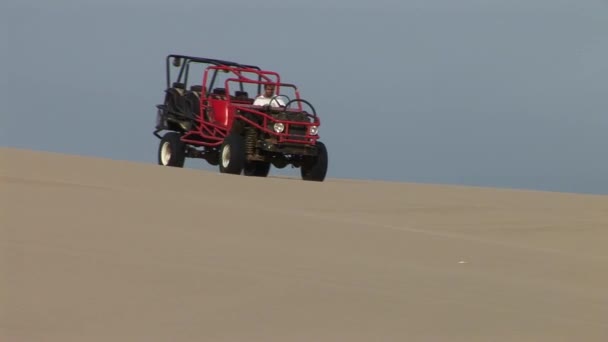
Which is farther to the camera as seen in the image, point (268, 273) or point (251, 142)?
point (251, 142)

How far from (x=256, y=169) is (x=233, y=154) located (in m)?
1.58

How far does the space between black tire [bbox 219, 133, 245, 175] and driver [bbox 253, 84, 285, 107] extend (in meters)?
0.69

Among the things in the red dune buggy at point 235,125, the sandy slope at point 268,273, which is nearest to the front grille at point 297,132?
the red dune buggy at point 235,125

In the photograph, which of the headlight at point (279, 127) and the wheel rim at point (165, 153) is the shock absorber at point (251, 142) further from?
the wheel rim at point (165, 153)

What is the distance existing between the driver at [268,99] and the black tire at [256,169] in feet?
3.22

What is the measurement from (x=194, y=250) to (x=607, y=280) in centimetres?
223

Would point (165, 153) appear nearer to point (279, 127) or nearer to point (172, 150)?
point (172, 150)

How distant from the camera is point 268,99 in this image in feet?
54.0

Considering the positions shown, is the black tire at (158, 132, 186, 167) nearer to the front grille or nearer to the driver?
the driver

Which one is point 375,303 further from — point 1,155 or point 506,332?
point 1,155

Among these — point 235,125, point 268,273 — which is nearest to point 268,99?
point 235,125

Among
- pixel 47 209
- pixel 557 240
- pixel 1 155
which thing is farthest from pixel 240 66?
pixel 47 209

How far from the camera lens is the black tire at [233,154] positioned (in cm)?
1566

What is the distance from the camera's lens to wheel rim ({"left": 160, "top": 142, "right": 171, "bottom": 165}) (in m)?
17.7
